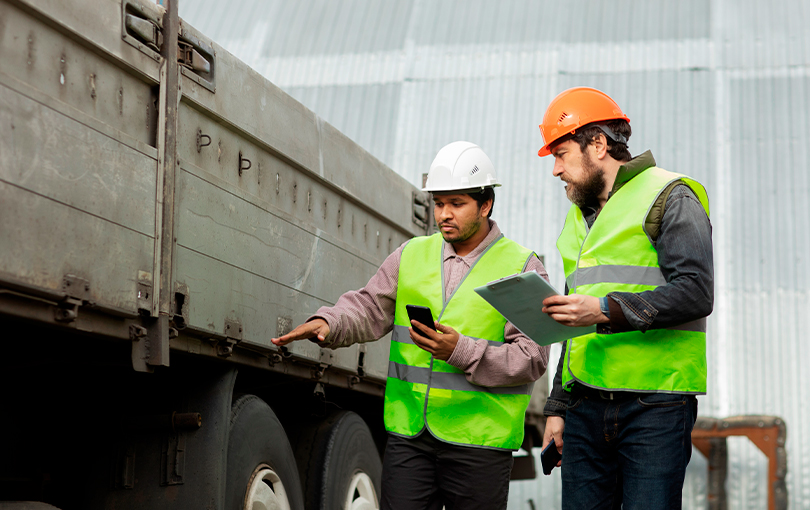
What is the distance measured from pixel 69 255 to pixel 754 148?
12340mm

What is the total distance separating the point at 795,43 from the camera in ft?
49.1

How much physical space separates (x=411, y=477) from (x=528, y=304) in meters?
0.97

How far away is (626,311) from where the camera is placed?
3.12 m

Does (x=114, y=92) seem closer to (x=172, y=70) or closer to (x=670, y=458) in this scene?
(x=172, y=70)

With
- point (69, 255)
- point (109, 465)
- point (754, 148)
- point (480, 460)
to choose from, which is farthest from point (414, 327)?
point (754, 148)

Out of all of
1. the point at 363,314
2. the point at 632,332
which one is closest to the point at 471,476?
the point at 363,314

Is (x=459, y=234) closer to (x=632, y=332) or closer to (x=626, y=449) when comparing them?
(x=632, y=332)

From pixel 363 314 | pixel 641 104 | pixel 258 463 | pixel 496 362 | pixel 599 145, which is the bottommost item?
pixel 258 463

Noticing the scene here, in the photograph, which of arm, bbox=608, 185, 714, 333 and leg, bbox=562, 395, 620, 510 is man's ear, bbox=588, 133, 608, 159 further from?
leg, bbox=562, 395, 620, 510

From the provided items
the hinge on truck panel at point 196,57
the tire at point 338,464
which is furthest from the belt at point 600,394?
the tire at point 338,464

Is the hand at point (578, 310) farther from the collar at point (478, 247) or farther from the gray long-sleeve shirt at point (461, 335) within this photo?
the collar at point (478, 247)

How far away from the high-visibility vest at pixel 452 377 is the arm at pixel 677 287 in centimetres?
81

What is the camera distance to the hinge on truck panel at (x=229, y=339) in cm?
449

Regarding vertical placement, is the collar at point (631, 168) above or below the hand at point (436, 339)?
above
